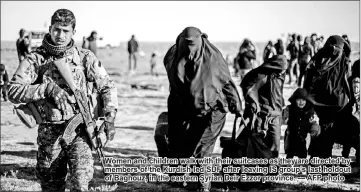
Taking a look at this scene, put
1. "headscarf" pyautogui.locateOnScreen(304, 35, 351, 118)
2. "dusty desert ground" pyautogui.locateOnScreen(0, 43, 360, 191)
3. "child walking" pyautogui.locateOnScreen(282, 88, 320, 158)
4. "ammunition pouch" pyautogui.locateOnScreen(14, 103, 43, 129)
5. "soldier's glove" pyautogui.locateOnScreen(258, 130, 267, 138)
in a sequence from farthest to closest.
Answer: "headscarf" pyautogui.locateOnScreen(304, 35, 351, 118) < "child walking" pyautogui.locateOnScreen(282, 88, 320, 158) < "soldier's glove" pyautogui.locateOnScreen(258, 130, 267, 138) < "dusty desert ground" pyautogui.locateOnScreen(0, 43, 360, 191) < "ammunition pouch" pyautogui.locateOnScreen(14, 103, 43, 129)

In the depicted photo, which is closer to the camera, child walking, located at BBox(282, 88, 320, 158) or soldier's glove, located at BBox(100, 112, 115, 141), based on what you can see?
soldier's glove, located at BBox(100, 112, 115, 141)

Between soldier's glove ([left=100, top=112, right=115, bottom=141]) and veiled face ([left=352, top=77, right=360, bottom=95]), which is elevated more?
veiled face ([left=352, top=77, right=360, bottom=95])

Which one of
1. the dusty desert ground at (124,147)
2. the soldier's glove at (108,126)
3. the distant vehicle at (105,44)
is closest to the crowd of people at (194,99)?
the soldier's glove at (108,126)

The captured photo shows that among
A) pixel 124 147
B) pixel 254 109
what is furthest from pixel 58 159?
pixel 124 147

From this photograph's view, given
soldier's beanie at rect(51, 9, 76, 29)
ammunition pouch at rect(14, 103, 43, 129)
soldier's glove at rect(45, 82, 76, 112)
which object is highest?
soldier's beanie at rect(51, 9, 76, 29)

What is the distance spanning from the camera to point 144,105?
1447 centimetres

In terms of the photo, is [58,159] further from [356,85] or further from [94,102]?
[356,85]

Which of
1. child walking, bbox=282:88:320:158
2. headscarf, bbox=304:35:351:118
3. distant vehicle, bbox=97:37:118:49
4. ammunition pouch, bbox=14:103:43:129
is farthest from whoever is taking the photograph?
distant vehicle, bbox=97:37:118:49

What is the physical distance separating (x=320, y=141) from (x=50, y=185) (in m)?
3.93

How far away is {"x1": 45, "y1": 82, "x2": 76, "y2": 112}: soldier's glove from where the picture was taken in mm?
4086

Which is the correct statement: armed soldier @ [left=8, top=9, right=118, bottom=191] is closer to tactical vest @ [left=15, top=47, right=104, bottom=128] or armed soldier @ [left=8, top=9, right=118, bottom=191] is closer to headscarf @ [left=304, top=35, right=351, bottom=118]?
tactical vest @ [left=15, top=47, right=104, bottom=128]

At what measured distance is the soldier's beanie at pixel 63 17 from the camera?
4.13m

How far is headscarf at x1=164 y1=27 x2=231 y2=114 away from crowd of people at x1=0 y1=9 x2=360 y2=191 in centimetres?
1

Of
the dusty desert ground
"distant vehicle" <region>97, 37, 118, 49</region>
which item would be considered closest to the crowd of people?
the dusty desert ground
